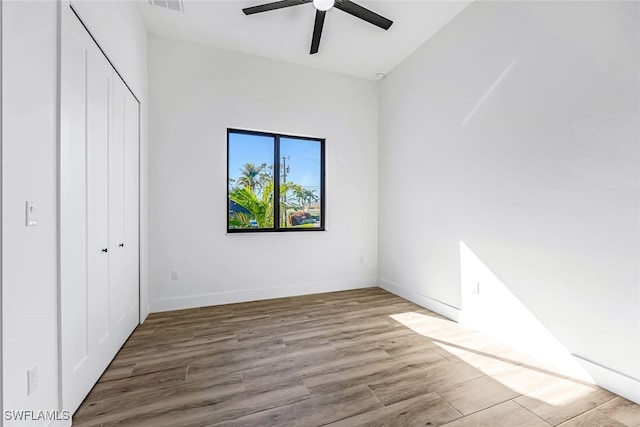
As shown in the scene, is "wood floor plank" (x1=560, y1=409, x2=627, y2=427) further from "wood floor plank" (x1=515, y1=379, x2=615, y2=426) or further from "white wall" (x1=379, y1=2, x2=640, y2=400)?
"white wall" (x1=379, y1=2, x2=640, y2=400)

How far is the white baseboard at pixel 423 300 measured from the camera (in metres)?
2.95

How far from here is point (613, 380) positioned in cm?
176

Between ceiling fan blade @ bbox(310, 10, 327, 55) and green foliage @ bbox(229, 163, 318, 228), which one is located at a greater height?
ceiling fan blade @ bbox(310, 10, 327, 55)

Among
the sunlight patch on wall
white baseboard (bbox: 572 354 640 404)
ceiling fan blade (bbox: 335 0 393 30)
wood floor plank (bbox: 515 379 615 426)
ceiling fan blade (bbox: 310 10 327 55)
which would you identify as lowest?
wood floor plank (bbox: 515 379 615 426)

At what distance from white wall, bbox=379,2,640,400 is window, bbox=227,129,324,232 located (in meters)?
1.43

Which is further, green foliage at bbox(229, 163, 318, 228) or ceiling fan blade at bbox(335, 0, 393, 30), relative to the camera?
green foliage at bbox(229, 163, 318, 228)

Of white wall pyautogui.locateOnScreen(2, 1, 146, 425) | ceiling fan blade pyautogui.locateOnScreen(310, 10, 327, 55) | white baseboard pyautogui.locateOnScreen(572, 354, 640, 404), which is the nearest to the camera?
white wall pyautogui.locateOnScreen(2, 1, 146, 425)

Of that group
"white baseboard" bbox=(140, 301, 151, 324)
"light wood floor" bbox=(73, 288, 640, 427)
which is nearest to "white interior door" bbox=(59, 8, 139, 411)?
"light wood floor" bbox=(73, 288, 640, 427)

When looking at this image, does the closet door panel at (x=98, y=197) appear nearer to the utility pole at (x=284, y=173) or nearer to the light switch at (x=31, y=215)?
the light switch at (x=31, y=215)

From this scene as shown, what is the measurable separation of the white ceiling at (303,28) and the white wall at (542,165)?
32 cm

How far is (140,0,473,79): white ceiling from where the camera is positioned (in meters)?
2.73

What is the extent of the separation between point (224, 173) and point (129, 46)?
4.79ft

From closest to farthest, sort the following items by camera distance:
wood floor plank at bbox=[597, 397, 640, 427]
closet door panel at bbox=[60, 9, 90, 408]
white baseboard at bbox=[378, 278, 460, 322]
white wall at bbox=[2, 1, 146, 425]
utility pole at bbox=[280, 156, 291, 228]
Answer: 1. white wall at bbox=[2, 1, 146, 425]
2. closet door panel at bbox=[60, 9, 90, 408]
3. wood floor plank at bbox=[597, 397, 640, 427]
4. white baseboard at bbox=[378, 278, 460, 322]
5. utility pole at bbox=[280, 156, 291, 228]

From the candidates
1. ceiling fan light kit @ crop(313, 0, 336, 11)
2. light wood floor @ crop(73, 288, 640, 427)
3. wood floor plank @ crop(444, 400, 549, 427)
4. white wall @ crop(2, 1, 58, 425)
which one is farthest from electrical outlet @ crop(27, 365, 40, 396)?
ceiling fan light kit @ crop(313, 0, 336, 11)
